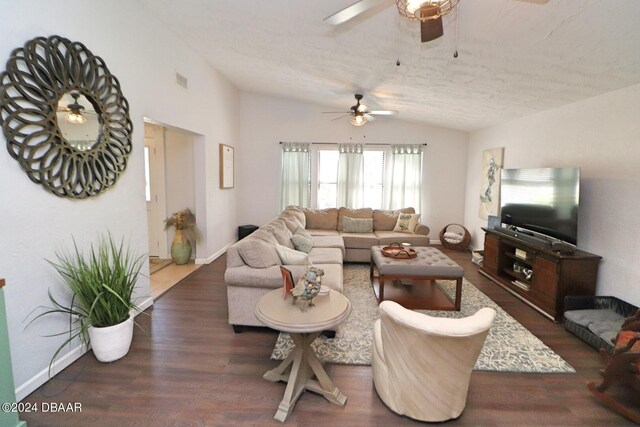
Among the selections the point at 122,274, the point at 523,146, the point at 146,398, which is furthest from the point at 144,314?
the point at 523,146

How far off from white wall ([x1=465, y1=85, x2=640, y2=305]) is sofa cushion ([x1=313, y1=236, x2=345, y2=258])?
9.41 feet

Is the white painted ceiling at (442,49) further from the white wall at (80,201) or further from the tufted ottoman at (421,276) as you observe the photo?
the tufted ottoman at (421,276)

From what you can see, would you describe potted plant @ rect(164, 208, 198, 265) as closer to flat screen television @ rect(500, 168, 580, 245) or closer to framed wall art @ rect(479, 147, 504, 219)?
flat screen television @ rect(500, 168, 580, 245)

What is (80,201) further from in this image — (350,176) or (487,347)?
(350,176)

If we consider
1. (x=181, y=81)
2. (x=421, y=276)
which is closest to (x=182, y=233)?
(x=181, y=81)

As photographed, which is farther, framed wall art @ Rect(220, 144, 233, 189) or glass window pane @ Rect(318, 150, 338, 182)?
glass window pane @ Rect(318, 150, 338, 182)

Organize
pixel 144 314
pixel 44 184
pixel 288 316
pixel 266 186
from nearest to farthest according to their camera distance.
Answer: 1. pixel 288 316
2. pixel 44 184
3. pixel 144 314
4. pixel 266 186

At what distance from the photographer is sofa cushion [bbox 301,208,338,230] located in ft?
19.4

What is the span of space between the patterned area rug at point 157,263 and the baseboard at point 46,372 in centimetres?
222

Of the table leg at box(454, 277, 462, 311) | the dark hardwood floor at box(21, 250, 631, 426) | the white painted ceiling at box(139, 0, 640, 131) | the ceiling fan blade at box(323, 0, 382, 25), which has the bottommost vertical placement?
the dark hardwood floor at box(21, 250, 631, 426)

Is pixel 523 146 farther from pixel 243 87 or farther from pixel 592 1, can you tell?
pixel 243 87

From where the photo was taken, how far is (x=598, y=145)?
3.24 m

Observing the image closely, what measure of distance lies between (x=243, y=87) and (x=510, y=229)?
5.31 meters

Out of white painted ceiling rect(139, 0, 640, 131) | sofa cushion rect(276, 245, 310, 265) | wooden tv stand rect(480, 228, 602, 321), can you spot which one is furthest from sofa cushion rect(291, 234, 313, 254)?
wooden tv stand rect(480, 228, 602, 321)
